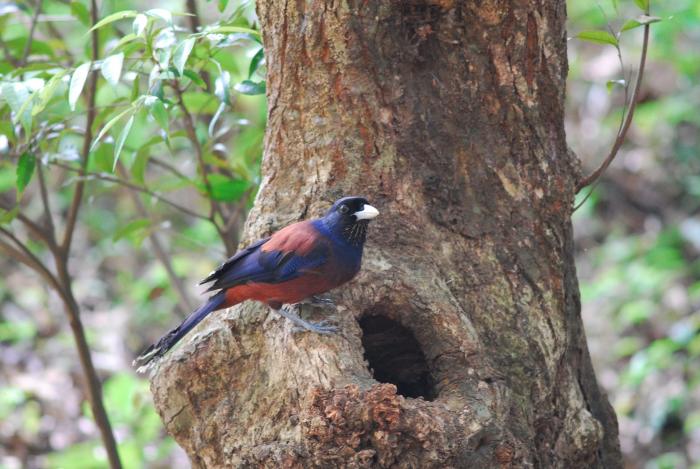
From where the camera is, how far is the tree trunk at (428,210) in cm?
315

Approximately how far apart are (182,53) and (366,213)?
0.86 metres

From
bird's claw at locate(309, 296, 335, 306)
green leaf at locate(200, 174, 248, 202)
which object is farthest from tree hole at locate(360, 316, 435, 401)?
green leaf at locate(200, 174, 248, 202)

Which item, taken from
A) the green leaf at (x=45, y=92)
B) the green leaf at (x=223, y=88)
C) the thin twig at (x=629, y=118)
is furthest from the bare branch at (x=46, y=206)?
the thin twig at (x=629, y=118)

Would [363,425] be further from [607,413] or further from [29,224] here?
[29,224]

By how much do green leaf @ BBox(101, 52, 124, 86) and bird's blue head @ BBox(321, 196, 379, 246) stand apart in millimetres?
903

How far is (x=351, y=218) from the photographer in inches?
127

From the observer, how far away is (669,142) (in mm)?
7973

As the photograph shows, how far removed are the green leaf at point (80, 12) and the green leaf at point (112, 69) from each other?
45.7 inches

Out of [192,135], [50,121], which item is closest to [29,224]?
[50,121]

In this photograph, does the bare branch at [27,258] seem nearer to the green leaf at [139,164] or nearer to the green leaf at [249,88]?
the green leaf at [139,164]

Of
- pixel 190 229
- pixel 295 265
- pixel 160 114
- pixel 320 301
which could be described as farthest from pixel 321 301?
pixel 190 229

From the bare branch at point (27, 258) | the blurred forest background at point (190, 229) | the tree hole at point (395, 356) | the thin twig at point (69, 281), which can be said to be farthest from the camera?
the blurred forest background at point (190, 229)

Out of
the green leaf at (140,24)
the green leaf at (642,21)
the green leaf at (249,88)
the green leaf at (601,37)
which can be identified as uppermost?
the green leaf at (140,24)

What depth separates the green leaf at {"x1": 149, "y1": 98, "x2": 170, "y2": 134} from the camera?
2.95m
